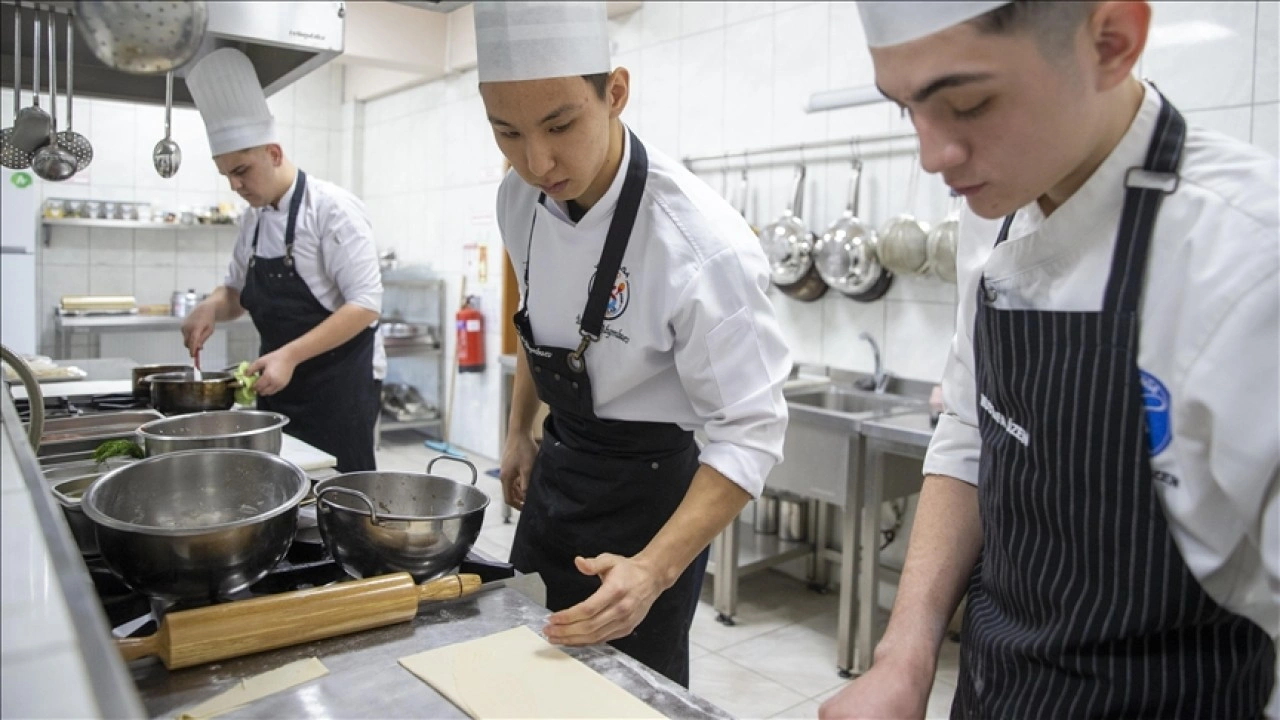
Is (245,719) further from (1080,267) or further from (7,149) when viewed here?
(7,149)

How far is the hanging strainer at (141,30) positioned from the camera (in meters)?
0.74

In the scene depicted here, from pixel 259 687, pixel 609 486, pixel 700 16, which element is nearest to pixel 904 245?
pixel 700 16

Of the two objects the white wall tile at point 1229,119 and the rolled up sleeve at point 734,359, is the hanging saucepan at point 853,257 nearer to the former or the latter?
the white wall tile at point 1229,119

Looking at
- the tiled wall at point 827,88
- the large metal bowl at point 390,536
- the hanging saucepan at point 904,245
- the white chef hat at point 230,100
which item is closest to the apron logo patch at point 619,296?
the large metal bowl at point 390,536

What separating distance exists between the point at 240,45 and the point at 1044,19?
2.12m

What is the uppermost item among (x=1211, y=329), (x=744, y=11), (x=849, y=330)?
(x=744, y=11)

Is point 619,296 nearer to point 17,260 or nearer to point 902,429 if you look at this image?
point 902,429

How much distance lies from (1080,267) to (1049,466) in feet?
0.69

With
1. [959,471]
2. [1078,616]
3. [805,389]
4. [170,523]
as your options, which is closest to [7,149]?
[170,523]

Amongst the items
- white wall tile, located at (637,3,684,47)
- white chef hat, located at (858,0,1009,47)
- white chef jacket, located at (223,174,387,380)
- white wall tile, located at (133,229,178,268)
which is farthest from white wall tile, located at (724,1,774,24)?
white wall tile, located at (133,229,178,268)

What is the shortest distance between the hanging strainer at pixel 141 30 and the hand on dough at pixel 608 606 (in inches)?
27.7

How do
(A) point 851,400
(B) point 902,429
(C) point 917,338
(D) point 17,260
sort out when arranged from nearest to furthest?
(B) point 902,429, (C) point 917,338, (A) point 851,400, (D) point 17,260

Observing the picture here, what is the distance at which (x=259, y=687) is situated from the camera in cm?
97

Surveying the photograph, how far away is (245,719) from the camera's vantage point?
91cm
